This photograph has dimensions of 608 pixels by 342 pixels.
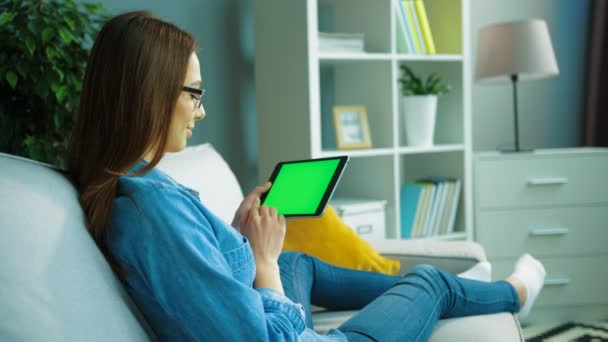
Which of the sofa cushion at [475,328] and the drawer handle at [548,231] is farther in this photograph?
the drawer handle at [548,231]

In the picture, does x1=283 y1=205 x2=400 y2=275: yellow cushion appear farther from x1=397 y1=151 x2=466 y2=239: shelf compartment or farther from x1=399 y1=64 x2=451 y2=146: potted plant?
x1=399 y1=64 x2=451 y2=146: potted plant

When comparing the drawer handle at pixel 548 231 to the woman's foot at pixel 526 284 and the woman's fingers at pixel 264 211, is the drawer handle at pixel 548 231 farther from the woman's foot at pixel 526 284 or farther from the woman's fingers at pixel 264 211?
the woman's fingers at pixel 264 211

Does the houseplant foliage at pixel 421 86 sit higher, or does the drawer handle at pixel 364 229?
the houseplant foliage at pixel 421 86

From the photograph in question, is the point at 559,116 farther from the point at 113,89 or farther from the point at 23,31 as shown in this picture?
the point at 113,89

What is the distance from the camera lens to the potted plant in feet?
9.23

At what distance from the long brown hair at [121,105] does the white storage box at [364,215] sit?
1.67 m

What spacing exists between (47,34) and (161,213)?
119 centimetres

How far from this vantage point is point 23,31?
1.87 meters

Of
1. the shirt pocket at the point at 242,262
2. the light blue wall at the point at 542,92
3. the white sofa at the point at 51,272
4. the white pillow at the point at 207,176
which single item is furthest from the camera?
the light blue wall at the point at 542,92

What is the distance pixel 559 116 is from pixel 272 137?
68.9 inches

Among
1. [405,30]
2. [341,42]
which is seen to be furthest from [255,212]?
[405,30]

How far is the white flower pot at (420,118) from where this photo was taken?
2.81 meters

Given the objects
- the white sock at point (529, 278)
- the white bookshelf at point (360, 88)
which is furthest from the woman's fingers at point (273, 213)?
the white bookshelf at point (360, 88)

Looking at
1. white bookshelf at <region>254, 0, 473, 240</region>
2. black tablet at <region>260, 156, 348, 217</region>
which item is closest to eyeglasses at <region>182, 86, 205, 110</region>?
black tablet at <region>260, 156, 348, 217</region>
